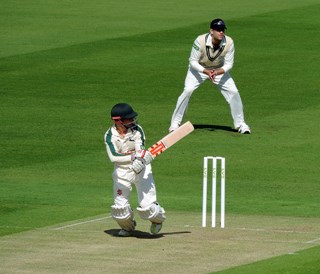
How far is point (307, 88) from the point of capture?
30.6m

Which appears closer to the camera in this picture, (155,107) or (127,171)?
(127,171)

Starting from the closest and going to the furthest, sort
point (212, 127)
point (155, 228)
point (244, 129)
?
point (155, 228)
point (244, 129)
point (212, 127)

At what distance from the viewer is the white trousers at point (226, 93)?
2572 cm

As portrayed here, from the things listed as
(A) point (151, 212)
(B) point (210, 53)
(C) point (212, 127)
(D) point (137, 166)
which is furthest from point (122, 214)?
(C) point (212, 127)

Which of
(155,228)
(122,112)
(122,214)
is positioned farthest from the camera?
(155,228)

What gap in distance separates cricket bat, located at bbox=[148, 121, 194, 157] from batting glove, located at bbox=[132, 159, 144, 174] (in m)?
0.26

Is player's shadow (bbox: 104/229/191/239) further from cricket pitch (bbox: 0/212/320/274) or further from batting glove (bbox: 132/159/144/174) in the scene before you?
batting glove (bbox: 132/159/144/174)

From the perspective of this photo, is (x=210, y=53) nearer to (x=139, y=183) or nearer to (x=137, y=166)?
(x=139, y=183)

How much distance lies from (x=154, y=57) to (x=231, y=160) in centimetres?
1208

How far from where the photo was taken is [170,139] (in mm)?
16594

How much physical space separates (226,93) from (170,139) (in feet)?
31.1

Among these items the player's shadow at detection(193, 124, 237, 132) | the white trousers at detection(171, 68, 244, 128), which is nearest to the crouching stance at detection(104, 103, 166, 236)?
the white trousers at detection(171, 68, 244, 128)

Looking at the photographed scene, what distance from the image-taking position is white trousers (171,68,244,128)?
25719mm

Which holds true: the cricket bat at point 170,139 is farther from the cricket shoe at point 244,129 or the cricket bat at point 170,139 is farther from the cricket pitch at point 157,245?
the cricket shoe at point 244,129
